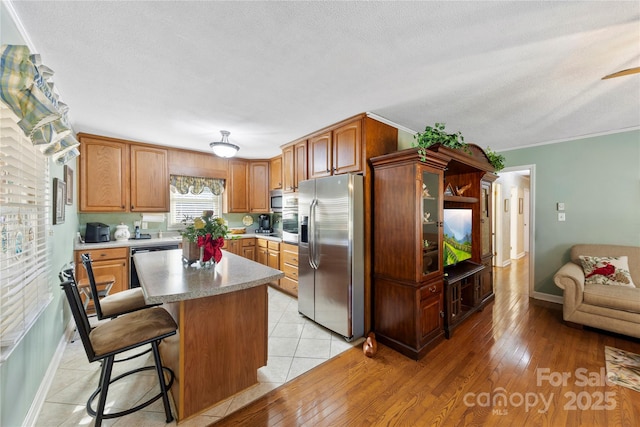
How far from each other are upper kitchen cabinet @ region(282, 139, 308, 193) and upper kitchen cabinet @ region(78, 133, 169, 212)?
78.6 inches

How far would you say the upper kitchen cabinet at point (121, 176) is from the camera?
3.46 m

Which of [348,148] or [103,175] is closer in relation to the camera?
[348,148]

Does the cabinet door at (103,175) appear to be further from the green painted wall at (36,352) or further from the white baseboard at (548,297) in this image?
the white baseboard at (548,297)

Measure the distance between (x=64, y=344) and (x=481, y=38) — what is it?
14.4ft

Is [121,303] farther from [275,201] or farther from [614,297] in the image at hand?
[614,297]

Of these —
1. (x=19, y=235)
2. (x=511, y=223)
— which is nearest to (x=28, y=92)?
(x=19, y=235)

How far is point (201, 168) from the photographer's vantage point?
176 inches

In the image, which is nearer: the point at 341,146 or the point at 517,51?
the point at 517,51

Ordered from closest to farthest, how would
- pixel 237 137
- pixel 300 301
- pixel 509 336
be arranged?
pixel 509 336
pixel 300 301
pixel 237 137

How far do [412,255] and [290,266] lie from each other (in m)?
2.07

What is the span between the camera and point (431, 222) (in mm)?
2562

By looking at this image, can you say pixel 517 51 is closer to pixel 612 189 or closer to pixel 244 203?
pixel 612 189

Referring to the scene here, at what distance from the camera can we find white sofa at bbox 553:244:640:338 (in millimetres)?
2596

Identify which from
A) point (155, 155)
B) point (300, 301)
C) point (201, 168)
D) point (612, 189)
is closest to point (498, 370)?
point (300, 301)
